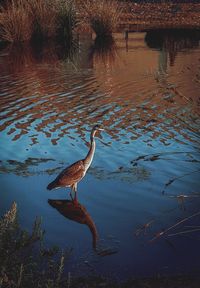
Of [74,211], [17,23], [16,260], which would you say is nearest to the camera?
[16,260]

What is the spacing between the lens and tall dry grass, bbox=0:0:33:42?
2912 centimetres

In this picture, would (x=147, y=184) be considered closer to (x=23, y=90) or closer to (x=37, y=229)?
(x=37, y=229)

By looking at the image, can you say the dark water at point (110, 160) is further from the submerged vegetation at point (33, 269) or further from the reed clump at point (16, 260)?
the reed clump at point (16, 260)

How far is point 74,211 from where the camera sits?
8938mm

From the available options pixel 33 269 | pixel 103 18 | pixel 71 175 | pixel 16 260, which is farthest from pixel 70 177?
pixel 103 18

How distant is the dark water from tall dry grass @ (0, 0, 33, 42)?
7284 millimetres

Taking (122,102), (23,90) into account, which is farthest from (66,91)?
(122,102)

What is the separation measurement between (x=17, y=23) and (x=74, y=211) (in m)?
22.4

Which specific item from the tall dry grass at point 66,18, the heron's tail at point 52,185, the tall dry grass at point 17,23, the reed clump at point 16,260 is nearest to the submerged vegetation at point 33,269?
the reed clump at point 16,260

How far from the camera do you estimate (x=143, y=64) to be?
23109 millimetres

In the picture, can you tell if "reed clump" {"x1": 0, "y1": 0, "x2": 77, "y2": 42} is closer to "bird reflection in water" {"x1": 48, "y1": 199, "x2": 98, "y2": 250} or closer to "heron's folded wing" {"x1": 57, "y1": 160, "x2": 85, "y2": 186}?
"heron's folded wing" {"x1": 57, "y1": 160, "x2": 85, "y2": 186}

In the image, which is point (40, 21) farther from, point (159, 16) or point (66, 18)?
point (159, 16)

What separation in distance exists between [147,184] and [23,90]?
9.59 m

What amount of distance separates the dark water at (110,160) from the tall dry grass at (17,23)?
7.28 metres
